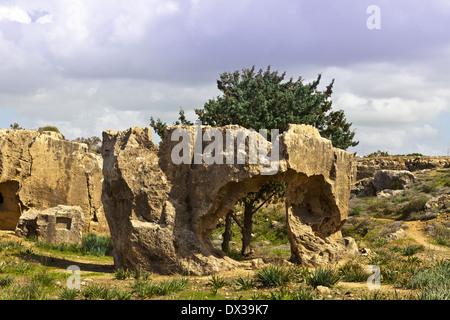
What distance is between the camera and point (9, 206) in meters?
22.3

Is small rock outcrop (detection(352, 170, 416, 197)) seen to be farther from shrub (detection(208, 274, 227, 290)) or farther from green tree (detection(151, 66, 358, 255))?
shrub (detection(208, 274, 227, 290))

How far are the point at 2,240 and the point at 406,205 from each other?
23.0 m

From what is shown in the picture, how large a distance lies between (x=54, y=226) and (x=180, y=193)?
8234mm

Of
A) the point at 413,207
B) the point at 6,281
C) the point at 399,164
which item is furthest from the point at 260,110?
the point at 399,164

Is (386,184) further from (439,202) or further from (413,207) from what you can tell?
(439,202)

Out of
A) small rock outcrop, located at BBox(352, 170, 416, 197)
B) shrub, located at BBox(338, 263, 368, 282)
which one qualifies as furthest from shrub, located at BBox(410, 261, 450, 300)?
small rock outcrop, located at BBox(352, 170, 416, 197)

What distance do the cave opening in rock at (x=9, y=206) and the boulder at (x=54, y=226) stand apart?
2521 mm

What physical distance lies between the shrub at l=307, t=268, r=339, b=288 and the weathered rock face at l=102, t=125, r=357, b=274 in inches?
113

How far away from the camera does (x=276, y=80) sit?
24812 mm

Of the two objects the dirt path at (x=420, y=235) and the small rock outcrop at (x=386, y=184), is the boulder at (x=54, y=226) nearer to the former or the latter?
the dirt path at (x=420, y=235)

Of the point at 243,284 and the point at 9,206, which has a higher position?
the point at 9,206

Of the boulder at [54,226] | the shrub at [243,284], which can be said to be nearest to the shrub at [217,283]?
the shrub at [243,284]
